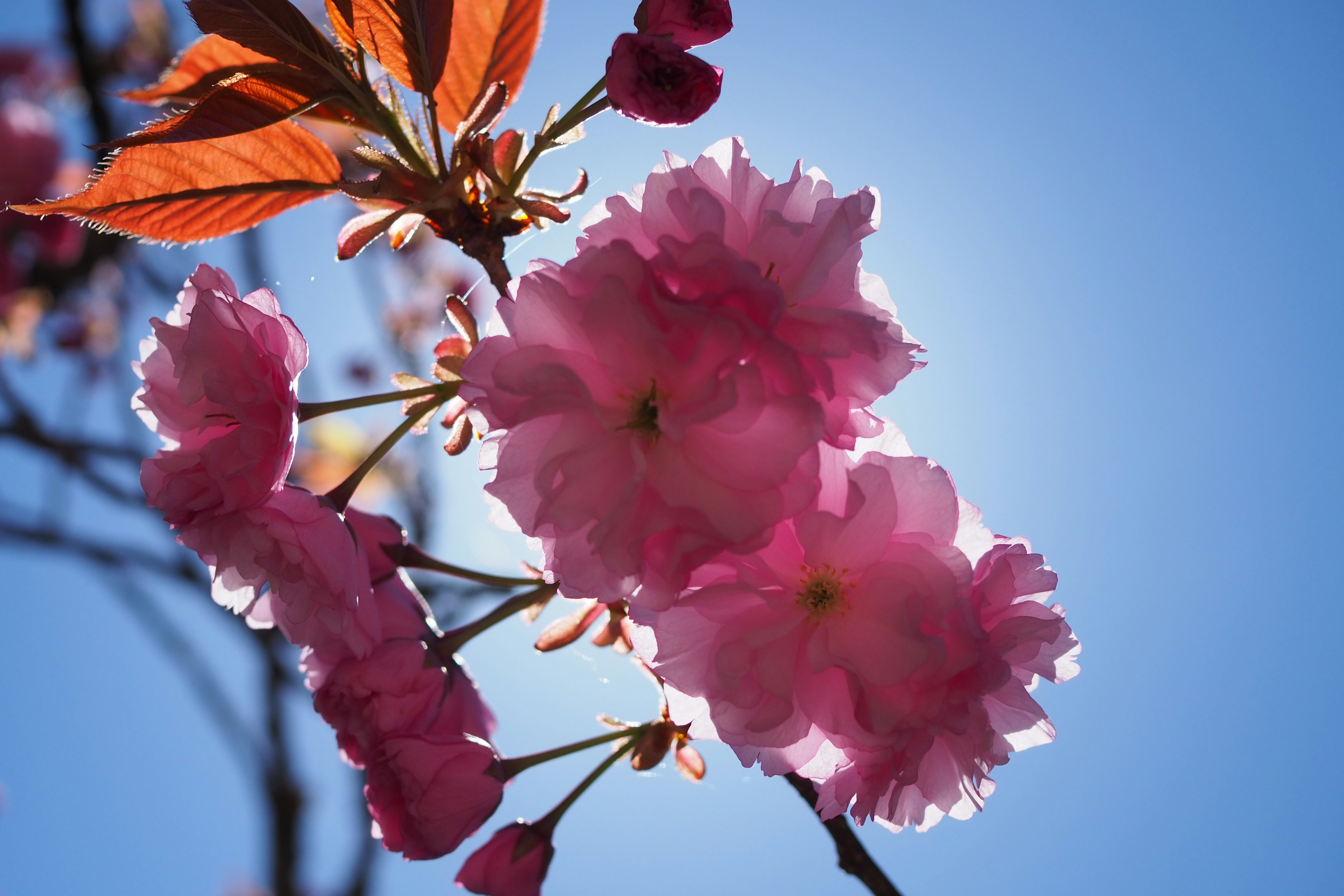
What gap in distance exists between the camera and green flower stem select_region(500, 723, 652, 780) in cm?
95

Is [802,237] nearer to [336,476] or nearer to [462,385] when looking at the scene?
[462,385]

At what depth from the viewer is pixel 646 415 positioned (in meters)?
0.68

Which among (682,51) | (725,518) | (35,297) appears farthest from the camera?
(35,297)

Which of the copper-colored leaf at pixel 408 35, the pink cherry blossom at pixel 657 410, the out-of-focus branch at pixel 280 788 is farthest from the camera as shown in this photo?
the out-of-focus branch at pixel 280 788

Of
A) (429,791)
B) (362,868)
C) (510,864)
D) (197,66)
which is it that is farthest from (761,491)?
(362,868)

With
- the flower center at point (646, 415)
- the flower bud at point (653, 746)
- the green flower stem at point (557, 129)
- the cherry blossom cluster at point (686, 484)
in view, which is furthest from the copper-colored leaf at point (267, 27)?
the flower bud at point (653, 746)

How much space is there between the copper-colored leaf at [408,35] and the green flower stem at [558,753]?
77 cm

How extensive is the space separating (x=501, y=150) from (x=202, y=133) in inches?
11.6

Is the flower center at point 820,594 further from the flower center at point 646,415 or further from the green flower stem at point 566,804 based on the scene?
the green flower stem at point 566,804

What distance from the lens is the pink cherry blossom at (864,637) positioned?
0.68 m

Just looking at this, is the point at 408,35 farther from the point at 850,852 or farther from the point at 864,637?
the point at 850,852

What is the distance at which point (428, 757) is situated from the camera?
0.88m

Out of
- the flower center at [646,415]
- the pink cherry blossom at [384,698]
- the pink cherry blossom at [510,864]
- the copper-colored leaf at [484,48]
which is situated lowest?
the pink cherry blossom at [510,864]

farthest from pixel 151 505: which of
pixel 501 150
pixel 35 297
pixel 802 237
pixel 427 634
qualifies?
pixel 35 297
